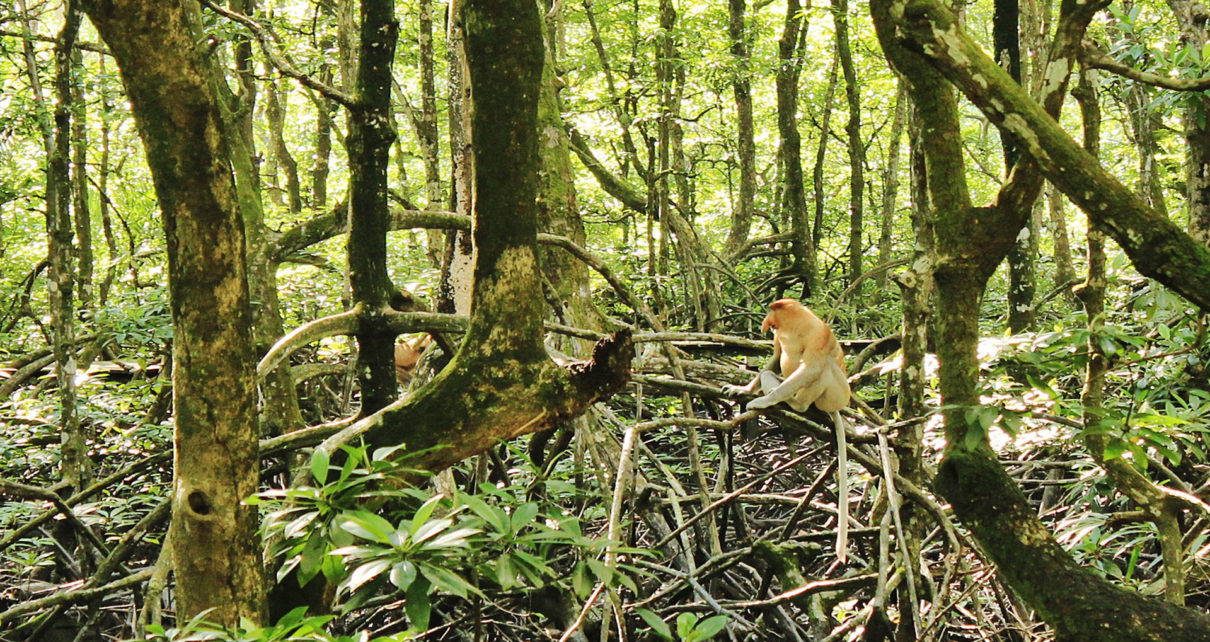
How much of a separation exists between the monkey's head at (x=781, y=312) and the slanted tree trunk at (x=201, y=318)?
3.19 m

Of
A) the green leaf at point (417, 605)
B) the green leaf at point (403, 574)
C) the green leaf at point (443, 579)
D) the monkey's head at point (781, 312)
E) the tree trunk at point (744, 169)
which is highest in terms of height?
the tree trunk at point (744, 169)

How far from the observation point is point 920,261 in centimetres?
353

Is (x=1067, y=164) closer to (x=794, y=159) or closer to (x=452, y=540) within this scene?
(x=452, y=540)

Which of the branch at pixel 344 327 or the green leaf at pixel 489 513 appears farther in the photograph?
the branch at pixel 344 327

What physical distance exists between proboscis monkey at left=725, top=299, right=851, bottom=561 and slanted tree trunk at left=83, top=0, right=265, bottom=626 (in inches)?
91.1

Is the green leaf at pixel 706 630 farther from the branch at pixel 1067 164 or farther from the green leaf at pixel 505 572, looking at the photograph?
the branch at pixel 1067 164

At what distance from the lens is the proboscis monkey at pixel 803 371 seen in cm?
439

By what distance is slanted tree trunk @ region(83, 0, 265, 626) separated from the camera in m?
2.23

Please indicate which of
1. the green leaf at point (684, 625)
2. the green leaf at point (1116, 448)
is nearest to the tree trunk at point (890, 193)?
the green leaf at point (1116, 448)

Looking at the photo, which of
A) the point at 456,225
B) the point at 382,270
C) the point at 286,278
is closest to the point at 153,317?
the point at 456,225

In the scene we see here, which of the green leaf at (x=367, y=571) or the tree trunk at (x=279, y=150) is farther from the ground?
the tree trunk at (x=279, y=150)

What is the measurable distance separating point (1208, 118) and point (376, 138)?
3551 millimetres

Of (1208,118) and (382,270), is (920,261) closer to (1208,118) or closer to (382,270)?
(1208,118)

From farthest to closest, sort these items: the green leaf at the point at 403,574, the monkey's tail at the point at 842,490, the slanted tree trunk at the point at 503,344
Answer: the monkey's tail at the point at 842,490 → the slanted tree trunk at the point at 503,344 → the green leaf at the point at 403,574
